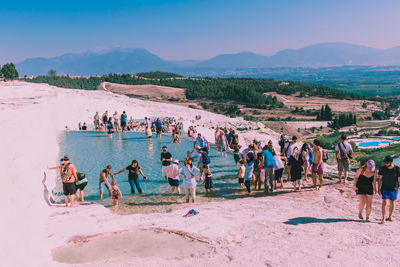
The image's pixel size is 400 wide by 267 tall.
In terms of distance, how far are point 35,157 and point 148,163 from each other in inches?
203

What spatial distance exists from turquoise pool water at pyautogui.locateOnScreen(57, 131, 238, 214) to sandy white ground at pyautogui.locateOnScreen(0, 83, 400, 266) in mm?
1397

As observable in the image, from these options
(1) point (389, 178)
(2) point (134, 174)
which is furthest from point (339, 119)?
(1) point (389, 178)

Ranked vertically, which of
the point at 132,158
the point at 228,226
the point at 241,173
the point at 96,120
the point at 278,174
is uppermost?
the point at 96,120

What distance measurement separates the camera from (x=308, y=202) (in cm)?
1009

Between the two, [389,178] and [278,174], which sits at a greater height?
[389,178]

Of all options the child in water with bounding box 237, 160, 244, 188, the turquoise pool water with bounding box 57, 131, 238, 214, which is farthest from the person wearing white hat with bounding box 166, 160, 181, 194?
the child in water with bounding box 237, 160, 244, 188

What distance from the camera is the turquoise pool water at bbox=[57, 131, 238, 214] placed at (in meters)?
11.7

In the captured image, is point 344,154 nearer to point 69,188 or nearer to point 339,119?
point 69,188

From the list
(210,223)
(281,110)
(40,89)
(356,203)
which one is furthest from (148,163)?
(281,110)

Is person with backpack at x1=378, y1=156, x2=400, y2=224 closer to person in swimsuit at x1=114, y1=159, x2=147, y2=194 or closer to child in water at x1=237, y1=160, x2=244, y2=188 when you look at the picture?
child in water at x1=237, y1=160, x2=244, y2=188

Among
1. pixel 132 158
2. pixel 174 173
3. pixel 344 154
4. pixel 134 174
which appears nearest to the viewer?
pixel 174 173

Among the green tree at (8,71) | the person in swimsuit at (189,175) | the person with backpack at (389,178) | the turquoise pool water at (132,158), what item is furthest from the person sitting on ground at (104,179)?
the green tree at (8,71)

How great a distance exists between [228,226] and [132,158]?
9.56 m

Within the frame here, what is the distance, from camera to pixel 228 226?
8.16 m
